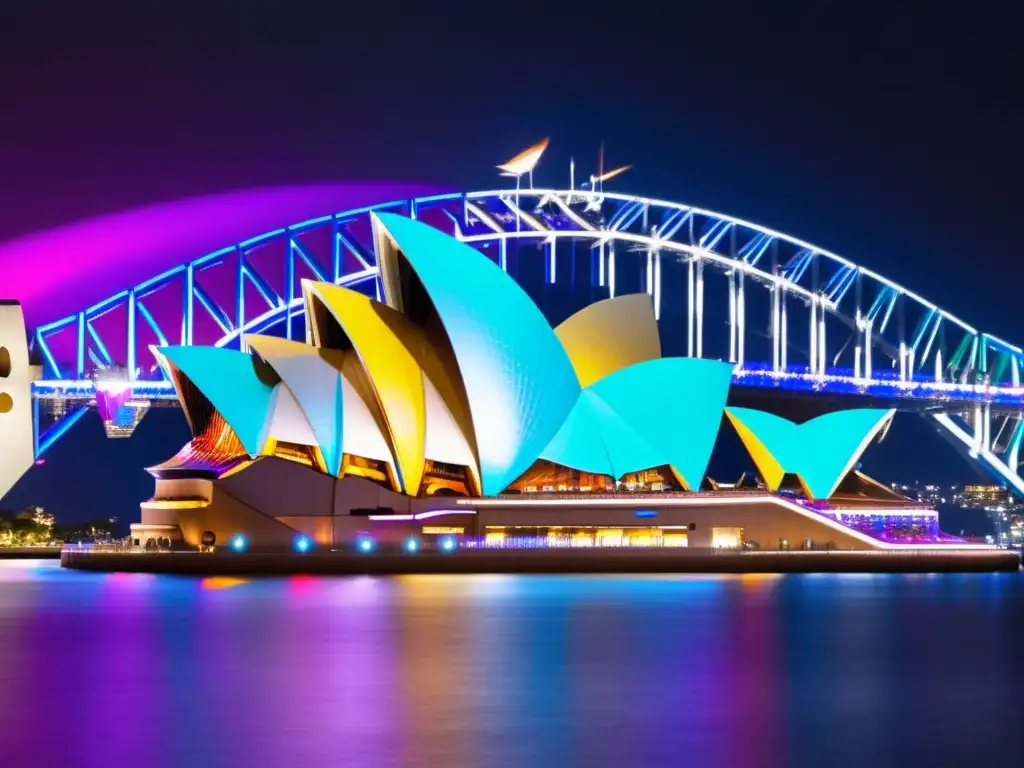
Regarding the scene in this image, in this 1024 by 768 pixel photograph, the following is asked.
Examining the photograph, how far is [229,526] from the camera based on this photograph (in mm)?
53000

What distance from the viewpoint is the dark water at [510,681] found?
15.4m

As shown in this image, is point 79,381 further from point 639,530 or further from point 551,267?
point 639,530

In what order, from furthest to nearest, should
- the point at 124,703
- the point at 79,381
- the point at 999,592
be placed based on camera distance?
the point at 79,381 → the point at 999,592 → the point at 124,703

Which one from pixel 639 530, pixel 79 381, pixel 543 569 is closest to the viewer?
pixel 543 569

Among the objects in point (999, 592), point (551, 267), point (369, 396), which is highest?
point (551, 267)

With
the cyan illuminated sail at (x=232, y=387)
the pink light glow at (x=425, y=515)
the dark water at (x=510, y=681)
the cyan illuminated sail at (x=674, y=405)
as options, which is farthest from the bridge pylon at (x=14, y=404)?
the cyan illuminated sail at (x=674, y=405)

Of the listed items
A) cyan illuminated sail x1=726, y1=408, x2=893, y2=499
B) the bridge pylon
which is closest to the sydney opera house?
cyan illuminated sail x1=726, y1=408, x2=893, y2=499

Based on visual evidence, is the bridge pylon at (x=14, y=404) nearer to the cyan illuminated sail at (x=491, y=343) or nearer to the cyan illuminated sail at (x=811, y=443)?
the cyan illuminated sail at (x=491, y=343)

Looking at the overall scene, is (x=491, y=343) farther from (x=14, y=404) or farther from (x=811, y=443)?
(x=811, y=443)

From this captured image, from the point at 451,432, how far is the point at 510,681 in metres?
32.1

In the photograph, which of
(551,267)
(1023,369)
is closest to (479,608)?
(551,267)

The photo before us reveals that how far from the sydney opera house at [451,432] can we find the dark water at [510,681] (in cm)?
1514

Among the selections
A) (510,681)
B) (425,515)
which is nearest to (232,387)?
(425,515)

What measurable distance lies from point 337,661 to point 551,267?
5948cm
